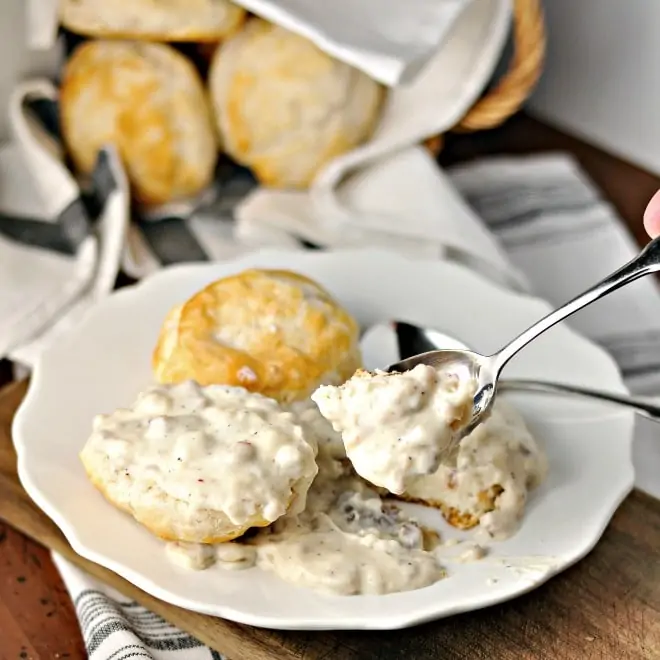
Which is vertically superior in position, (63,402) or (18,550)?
(63,402)

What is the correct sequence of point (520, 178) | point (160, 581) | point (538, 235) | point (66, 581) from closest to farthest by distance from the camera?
point (160, 581) < point (66, 581) < point (538, 235) < point (520, 178)

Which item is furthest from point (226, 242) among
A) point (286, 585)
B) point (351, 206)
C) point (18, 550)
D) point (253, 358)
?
point (286, 585)

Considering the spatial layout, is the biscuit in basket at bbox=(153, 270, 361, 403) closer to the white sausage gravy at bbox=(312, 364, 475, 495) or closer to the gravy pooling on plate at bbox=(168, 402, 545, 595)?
the gravy pooling on plate at bbox=(168, 402, 545, 595)

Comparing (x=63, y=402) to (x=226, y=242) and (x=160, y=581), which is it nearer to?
(x=160, y=581)

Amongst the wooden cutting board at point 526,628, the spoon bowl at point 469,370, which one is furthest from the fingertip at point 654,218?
the wooden cutting board at point 526,628

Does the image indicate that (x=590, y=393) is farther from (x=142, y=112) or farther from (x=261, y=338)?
(x=142, y=112)

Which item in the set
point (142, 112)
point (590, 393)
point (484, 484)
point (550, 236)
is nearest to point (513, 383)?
point (590, 393)
